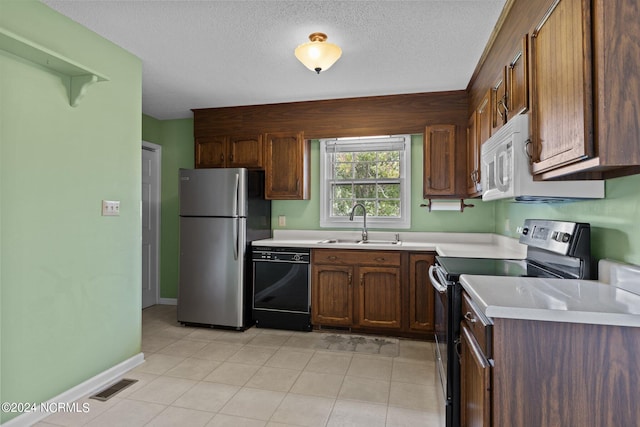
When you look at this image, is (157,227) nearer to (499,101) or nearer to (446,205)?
(446,205)

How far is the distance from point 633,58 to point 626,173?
502mm

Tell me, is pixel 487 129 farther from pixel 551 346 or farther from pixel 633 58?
pixel 551 346

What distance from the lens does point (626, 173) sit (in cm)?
137

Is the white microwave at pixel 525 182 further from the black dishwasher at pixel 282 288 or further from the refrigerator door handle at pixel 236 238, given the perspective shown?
the refrigerator door handle at pixel 236 238

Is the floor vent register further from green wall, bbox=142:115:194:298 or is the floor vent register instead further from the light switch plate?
green wall, bbox=142:115:194:298

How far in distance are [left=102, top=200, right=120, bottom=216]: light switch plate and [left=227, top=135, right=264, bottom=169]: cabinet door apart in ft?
5.24

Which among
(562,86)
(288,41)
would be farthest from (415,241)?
(562,86)

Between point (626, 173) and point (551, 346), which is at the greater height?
point (626, 173)

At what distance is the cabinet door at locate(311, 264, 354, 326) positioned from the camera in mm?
3381

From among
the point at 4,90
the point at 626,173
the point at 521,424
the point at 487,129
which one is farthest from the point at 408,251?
the point at 4,90

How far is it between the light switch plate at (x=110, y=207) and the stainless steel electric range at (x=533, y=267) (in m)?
2.20

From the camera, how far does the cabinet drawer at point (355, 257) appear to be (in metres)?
3.28

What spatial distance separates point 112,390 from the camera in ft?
7.52

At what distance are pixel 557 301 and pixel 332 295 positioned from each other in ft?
7.88
